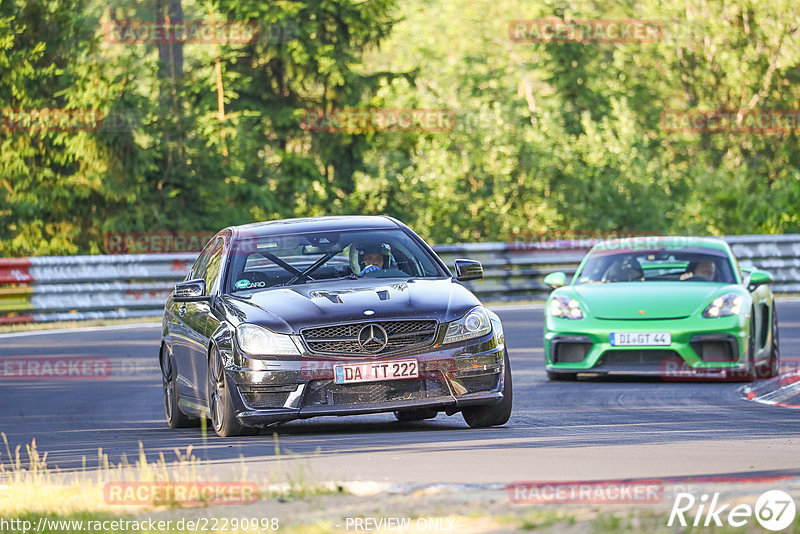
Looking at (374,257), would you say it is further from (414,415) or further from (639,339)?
(639,339)

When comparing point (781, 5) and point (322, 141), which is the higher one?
point (781, 5)

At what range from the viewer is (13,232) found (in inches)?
1147

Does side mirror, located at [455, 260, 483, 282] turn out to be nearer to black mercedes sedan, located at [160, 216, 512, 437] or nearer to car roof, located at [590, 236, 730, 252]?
black mercedes sedan, located at [160, 216, 512, 437]

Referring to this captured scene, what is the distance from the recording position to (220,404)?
10.0m

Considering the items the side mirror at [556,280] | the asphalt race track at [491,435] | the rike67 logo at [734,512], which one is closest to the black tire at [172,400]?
the asphalt race track at [491,435]

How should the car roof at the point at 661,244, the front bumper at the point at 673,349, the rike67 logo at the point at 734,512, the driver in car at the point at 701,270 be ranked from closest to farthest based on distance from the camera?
the rike67 logo at the point at 734,512 < the front bumper at the point at 673,349 < the driver in car at the point at 701,270 < the car roof at the point at 661,244

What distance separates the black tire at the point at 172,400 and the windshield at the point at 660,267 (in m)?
4.90

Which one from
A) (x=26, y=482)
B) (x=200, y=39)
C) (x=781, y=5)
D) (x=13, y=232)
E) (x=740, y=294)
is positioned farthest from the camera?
(x=781, y=5)

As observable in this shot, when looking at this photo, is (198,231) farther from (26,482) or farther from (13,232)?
(26,482)

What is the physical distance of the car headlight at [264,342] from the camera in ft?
31.4

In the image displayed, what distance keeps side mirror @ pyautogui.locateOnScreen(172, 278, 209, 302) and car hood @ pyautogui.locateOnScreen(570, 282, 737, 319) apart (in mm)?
4615

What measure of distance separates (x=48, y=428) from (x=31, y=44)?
19.6 m

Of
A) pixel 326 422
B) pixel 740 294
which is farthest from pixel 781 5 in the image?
pixel 326 422

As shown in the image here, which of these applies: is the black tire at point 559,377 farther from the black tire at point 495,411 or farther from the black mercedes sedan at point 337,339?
the black tire at point 495,411
